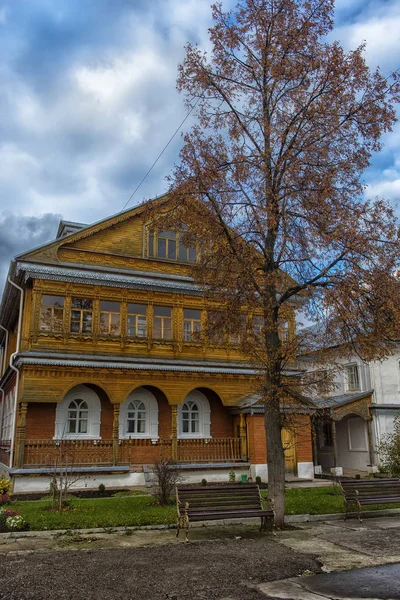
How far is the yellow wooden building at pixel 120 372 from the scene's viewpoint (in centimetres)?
2003

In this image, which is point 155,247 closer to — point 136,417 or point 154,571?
point 136,417

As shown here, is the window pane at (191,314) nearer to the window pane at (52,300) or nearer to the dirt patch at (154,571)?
the window pane at (52,300)

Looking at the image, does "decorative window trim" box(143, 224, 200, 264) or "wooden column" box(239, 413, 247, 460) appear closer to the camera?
"wooden column" box(239, 413, 247, 460)

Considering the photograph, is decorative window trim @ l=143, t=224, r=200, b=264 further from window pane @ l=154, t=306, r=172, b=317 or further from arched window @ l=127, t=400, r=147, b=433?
arched window @ l=127, t=400, r=147, b=433

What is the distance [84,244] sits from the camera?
22.6m

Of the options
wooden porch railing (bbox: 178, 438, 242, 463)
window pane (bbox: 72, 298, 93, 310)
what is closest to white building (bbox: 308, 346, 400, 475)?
wooden porch railing (bbox: 178, 438, 242, 463)

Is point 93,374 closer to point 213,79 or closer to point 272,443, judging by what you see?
point 272,443

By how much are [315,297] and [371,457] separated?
713 inches

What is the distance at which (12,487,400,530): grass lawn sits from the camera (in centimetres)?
1121

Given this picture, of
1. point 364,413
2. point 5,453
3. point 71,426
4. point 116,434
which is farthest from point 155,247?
point 364,413

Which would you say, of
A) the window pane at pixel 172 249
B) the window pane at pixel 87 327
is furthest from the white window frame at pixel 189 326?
the window pane at pixel 87 327

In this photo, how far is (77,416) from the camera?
21422 mm

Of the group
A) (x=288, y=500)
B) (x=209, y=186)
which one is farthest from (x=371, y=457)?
(x=209, y=186)

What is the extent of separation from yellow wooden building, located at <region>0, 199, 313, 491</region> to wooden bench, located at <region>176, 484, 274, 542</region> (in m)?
8.70
